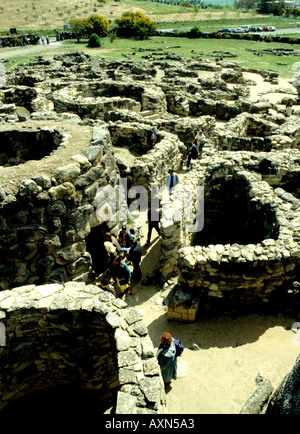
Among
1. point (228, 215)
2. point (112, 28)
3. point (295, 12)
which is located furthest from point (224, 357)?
point (295, 12)

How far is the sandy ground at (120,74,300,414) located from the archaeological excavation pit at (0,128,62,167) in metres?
6.42

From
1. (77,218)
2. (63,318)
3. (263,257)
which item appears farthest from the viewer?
(77,218)

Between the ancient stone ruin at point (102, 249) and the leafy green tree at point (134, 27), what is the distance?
53.3m

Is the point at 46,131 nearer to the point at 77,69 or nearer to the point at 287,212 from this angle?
the point at 287,212

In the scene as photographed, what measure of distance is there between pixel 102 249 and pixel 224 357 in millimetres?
5146

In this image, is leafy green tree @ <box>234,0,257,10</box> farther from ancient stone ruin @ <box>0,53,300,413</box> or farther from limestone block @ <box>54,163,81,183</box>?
limestone block @ <box>54,163,81,183</box>

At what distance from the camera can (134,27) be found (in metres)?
59.9

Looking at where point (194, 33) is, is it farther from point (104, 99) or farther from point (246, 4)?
Answer: point (246, 4)

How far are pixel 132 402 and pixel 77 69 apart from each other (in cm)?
3368

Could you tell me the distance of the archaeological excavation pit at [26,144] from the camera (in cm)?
1098

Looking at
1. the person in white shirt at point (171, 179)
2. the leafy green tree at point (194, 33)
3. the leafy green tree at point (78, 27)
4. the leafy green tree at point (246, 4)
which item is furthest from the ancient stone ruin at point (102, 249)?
the leafy green tree at point (246, 4)

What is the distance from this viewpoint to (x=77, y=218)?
803 cm

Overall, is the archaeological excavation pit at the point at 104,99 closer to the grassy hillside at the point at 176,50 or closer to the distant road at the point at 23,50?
the grassy hillside at the point at 176,50

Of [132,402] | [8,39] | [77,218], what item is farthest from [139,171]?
[8,39]
